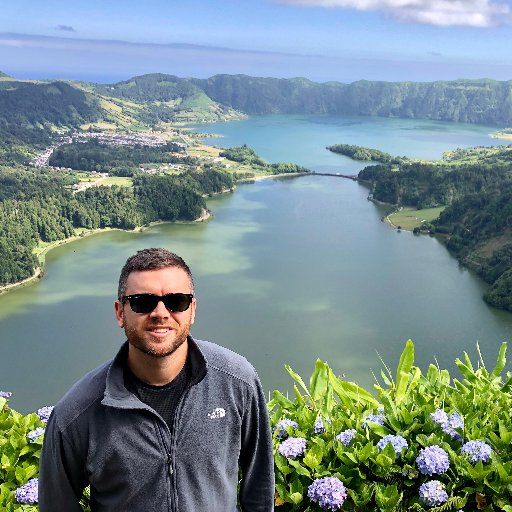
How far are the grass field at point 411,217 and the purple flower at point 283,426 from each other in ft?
140

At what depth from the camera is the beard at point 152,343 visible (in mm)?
1522

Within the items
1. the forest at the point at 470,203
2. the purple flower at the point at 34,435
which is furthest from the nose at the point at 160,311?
the forest at the point at 470,203

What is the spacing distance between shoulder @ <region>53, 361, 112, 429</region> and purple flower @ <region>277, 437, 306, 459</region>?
690 millimetres

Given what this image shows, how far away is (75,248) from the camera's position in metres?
40.7

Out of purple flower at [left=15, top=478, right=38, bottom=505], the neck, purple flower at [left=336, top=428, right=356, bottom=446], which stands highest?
the neck

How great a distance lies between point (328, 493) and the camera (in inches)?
71.1

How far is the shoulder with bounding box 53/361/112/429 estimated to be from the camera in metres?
1.50

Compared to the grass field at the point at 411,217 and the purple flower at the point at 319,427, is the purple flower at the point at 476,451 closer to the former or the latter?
the purple flower at the point at 319,427

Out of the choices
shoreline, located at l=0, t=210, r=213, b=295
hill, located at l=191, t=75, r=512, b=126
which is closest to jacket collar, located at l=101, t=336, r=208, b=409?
shoreline, located at l=0, t=210, r=213, b=295

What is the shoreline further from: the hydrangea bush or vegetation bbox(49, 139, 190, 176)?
the hydrangea bush

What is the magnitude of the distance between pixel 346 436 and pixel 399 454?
18cm

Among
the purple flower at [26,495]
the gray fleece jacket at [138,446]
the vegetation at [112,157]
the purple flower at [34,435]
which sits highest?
the gray fleece jacket at [138,446]

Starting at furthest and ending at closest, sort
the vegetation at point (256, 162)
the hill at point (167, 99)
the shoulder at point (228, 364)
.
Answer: the hill at point (167, 99) < the vegetation at point (256, 162) < the shoulder at point (228, 364)

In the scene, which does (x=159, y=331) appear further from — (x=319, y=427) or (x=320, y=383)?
(x=320, y=383)
